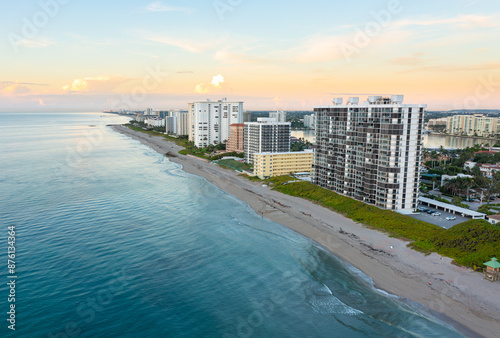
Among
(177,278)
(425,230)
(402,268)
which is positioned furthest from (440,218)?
(177,278)

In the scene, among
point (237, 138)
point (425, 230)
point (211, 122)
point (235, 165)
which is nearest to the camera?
point (425, 230)

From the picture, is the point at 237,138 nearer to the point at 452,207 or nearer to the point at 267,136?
the point at 267,136

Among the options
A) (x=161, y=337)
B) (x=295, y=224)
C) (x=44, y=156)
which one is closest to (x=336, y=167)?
(x=295, y=224)

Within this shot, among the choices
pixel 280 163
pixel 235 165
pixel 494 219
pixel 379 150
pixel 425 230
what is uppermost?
pixel 379 150

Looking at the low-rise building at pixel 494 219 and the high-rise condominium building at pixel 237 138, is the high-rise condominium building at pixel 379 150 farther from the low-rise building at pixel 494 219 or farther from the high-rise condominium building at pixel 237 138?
the high-rise condominium building at pixel 237 138

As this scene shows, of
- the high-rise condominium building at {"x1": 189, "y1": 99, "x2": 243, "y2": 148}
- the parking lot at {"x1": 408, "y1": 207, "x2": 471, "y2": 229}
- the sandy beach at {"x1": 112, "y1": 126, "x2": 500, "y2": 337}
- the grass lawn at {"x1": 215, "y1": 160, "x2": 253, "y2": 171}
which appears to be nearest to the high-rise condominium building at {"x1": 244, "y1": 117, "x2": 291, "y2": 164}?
the grass lawn at {"x1": 215, "y1": 160, "x2": 253, "y2": 171}

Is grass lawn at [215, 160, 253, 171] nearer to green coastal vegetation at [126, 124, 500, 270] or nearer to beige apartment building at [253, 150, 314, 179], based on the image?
beige apartment building at [253, 150, 314, 179]
